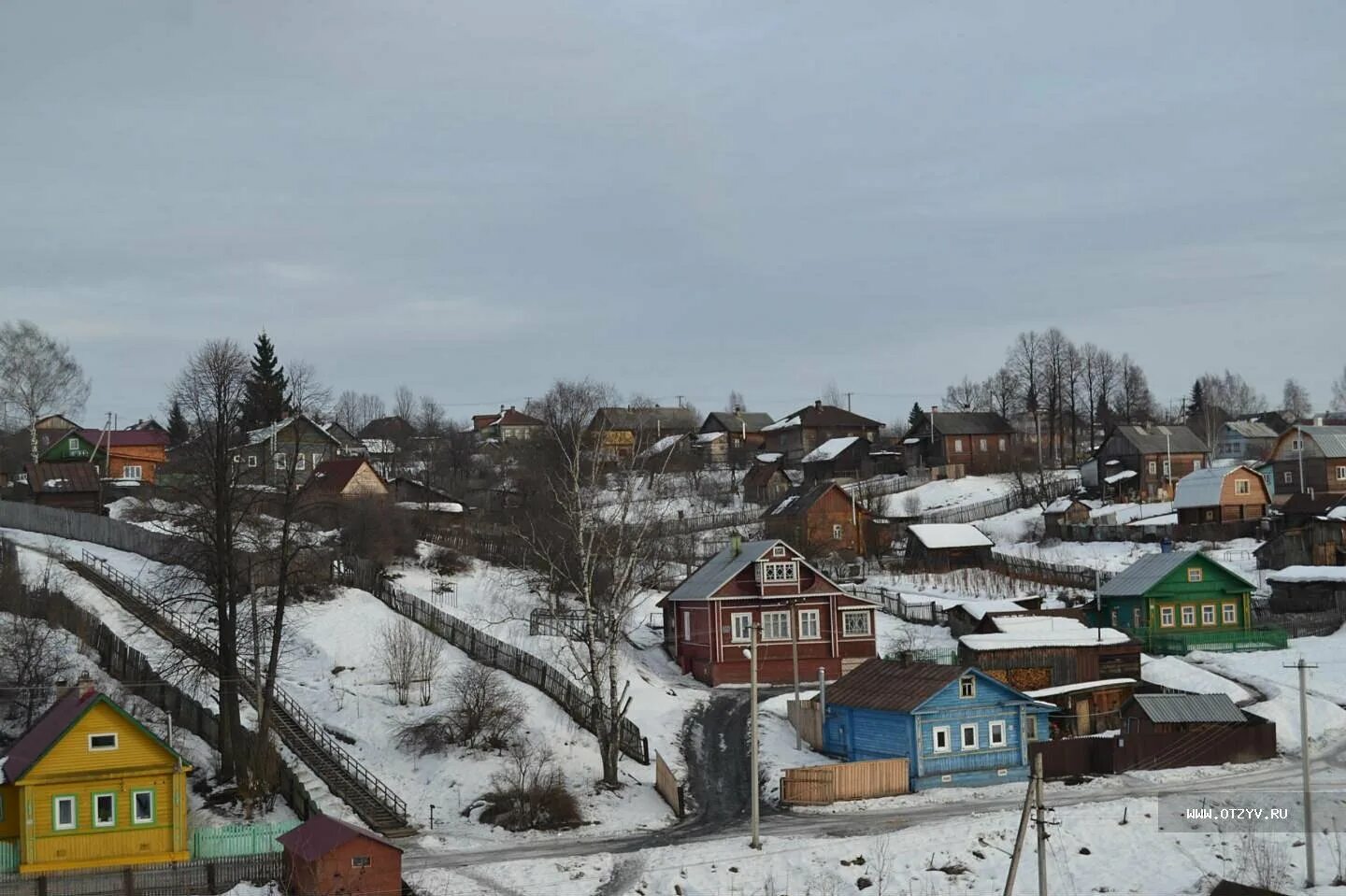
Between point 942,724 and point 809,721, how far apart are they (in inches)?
221

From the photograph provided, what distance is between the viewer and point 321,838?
3030 cm

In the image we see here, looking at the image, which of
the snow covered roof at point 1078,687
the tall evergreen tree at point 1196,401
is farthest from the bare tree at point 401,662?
the tall evergreen tree at point 1196,401

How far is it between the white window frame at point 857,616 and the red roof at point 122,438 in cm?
5389

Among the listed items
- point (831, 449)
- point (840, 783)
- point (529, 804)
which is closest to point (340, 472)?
point (529, 804)

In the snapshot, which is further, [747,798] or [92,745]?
[747,798]

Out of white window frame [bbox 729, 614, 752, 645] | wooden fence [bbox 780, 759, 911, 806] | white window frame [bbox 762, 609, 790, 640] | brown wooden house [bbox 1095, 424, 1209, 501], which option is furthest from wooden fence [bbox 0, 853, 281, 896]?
brown wooden house [bbox 1095, 424, 1209, 501]

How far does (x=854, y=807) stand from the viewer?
3934 cm

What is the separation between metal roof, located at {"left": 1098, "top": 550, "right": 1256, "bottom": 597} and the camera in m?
60.7

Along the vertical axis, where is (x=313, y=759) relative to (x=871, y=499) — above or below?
below

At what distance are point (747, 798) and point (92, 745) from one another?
18.0m

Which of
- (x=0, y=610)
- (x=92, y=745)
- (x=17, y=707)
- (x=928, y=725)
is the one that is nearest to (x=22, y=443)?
(x=0, y=610)

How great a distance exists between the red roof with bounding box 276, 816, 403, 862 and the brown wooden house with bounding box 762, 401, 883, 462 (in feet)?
296

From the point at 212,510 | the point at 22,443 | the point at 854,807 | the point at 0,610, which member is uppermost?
the point at 22,443

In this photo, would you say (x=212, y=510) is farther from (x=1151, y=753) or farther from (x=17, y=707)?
(x=1151, y=753)
